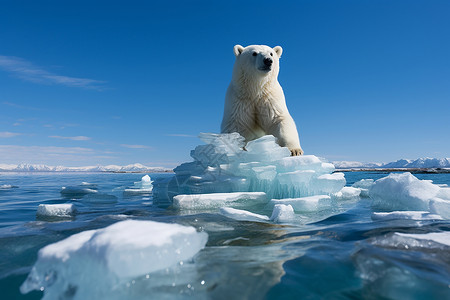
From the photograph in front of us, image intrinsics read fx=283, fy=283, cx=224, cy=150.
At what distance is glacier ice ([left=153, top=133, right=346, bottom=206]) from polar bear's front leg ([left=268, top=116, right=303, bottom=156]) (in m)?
0.45

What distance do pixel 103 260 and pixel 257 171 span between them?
3.21 metres

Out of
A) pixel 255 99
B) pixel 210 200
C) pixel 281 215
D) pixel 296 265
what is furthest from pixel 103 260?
pixel 255 99

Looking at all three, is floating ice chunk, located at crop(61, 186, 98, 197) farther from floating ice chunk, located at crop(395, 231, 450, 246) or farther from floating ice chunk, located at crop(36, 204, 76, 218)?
floating ice chunk, located at crop(395, 231, 450, 246)

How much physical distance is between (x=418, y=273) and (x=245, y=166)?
302cm

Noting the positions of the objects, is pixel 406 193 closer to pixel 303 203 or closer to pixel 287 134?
pixel 303 203

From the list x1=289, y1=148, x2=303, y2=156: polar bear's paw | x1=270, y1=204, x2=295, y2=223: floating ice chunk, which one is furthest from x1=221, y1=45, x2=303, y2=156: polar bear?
x1=270, y1=204, x2=295, y2=223: floating ice chunk

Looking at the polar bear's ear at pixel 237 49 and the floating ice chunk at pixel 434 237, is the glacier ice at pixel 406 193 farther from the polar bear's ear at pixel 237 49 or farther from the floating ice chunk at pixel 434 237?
the polar bear's ear at pixel 237 49

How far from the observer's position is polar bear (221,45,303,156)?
5.17m

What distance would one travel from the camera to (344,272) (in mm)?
1564

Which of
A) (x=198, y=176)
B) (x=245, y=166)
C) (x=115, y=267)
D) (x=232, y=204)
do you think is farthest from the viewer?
(x=198, y=176)

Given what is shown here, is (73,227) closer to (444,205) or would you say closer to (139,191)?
(444,205)

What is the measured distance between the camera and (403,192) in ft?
12.6

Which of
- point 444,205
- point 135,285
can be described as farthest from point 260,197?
point 135,285

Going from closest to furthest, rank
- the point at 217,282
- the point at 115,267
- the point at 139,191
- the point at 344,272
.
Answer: the point at 115,267 → the point at 217,282 → the point at 344,272 → the point at 139,191
